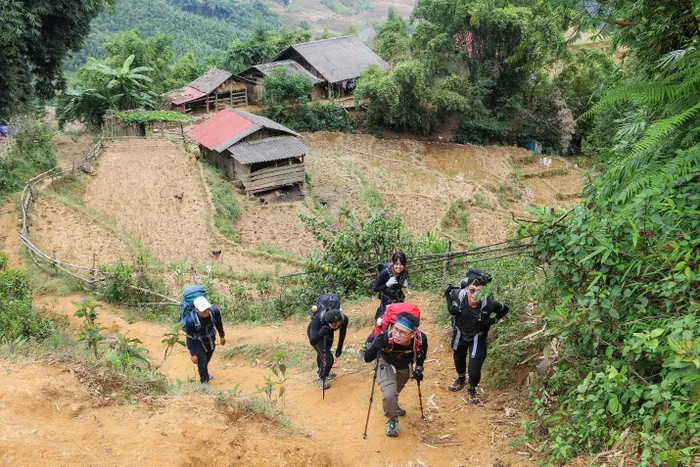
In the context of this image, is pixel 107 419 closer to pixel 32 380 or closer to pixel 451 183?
pixel 32 380

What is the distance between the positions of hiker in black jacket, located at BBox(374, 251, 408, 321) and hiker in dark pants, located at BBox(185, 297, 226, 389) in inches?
80.3

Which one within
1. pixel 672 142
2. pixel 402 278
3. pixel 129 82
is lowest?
pixel 402 278

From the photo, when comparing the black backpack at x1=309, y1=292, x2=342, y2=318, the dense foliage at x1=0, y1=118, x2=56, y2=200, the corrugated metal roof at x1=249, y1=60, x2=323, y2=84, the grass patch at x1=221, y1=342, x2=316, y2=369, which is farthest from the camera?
the corrugated metal roof at x1=249, y1=60, x2=323, y2=84

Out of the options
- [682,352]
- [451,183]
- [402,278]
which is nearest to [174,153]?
[451,183]

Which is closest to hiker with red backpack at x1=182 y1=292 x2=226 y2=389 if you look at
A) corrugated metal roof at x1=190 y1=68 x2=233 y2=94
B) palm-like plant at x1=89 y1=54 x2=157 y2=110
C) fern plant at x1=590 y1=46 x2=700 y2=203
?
fern plant at x1=590 y1=46 x2=700 y2=203

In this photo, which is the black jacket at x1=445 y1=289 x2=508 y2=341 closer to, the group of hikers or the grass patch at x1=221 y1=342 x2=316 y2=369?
the group of hikers

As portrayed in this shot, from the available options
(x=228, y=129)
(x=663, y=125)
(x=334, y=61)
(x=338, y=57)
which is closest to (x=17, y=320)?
(x=663, y=125)

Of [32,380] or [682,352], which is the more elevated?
[682,352]

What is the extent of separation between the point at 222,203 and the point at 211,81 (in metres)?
16.2

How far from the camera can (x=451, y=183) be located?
26688 millimetres

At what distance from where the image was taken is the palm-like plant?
28.2 metres

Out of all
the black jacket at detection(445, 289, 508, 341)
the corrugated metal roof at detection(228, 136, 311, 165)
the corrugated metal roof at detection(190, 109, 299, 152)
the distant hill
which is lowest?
the black jacket at detection(445, 289, 508, 341)

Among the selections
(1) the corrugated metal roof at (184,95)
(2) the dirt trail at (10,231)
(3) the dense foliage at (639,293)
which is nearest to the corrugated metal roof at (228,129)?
(1) the corrugated metal roof at (184,95)

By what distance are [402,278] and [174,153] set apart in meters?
20.2
